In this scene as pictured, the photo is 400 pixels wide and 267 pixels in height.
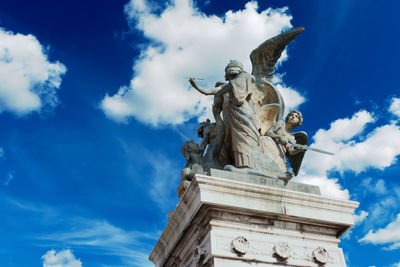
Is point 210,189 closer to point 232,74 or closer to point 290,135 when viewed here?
point 232,74

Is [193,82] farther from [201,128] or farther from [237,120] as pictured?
[237,120]

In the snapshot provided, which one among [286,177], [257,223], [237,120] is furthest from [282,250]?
[237,120]

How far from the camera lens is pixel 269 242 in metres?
5.82

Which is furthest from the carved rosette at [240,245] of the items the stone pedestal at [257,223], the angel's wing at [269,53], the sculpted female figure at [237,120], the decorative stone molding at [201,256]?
the angel's wing at [269,53]

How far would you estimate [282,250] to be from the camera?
18.9ft

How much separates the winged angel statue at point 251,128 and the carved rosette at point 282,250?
1.20m

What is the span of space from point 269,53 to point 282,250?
17.2ft

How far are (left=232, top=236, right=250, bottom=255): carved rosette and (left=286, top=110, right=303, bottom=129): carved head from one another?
398 centimetres

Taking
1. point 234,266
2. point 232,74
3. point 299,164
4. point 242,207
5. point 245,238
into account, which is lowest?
point 234,266

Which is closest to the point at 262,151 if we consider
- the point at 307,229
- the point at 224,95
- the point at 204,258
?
the point at 224,95

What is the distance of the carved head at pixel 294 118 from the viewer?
901 cm

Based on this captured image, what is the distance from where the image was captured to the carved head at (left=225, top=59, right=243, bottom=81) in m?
7.94

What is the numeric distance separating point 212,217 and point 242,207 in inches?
17.9

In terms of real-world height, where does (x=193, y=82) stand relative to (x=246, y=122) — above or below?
above
